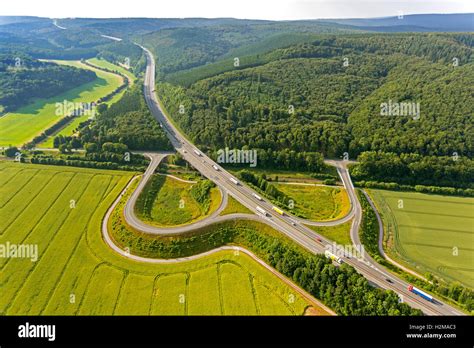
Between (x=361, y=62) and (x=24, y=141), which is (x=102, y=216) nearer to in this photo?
(x=24, y=141)

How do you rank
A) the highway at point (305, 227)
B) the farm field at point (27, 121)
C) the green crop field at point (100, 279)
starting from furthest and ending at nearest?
the farm field at point (27, 121)
the green crop field at point (100, 279)
the highway at point (305, 227)

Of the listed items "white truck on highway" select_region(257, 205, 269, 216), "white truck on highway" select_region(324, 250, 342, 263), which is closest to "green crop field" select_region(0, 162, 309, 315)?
"white truck on highway" select_region(324, 250, 342, 263)

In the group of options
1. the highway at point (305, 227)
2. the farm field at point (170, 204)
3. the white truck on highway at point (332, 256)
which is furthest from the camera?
the farm field at point (170, 204)

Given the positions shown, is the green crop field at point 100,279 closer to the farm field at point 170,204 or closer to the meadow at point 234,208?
the farm field at point 170,204

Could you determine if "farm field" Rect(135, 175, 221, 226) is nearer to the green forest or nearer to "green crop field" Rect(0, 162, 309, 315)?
"green crop field" Rect(0, 162, 309, 315)

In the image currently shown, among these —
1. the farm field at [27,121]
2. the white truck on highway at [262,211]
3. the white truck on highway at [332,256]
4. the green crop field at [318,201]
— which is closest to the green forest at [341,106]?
the green crop field at [318,201]

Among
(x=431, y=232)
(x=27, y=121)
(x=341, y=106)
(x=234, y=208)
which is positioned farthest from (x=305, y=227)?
(x=27, y=121)

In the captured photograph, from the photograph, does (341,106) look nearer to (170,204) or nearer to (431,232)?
(431,232)
